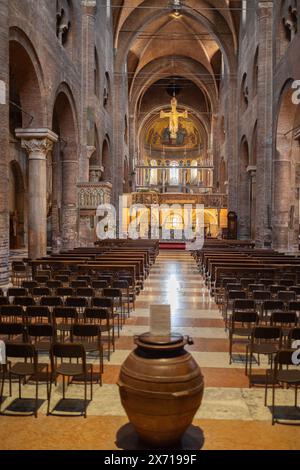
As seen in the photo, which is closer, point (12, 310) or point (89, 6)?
point (12, 310)

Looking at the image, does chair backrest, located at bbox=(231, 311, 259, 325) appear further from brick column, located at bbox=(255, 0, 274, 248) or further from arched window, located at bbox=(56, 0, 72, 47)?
arched window, located at bbox=(56, 0, 72, 47)

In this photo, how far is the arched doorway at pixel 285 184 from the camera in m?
23.5

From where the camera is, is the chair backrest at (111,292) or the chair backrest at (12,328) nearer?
the chair backrest at (12,328)

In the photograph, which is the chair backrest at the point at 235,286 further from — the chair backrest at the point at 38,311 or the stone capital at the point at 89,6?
the stone capital at the point at 89,6

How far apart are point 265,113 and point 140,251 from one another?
34.9 ft

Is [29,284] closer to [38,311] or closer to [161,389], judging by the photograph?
[38,311]

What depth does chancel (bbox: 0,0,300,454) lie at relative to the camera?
4672 mm

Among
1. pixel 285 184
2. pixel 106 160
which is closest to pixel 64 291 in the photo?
pixel 285 184

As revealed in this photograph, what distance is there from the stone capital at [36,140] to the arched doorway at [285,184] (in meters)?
11.0

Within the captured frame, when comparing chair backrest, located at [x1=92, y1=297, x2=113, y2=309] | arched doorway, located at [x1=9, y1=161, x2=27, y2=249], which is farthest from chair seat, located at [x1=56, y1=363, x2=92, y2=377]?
arched doorway, located at [x1=9, y1=161, x2=27, y2=249]

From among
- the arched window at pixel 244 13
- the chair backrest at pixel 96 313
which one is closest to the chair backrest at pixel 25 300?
the chair backrest at pixel 96 313

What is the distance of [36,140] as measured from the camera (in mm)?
18625
